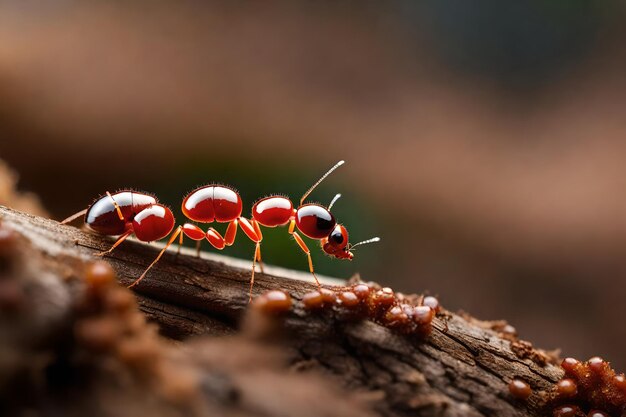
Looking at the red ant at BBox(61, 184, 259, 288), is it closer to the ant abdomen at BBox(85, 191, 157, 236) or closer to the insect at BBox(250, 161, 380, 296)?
the ant abdomen at BBox(85, 191, 157, 236)

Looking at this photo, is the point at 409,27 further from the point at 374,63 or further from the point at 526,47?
the point at 526,47

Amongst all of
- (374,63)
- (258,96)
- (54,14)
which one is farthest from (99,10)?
(374,63)

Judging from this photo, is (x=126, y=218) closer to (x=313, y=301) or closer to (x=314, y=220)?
(x=314, y=220)

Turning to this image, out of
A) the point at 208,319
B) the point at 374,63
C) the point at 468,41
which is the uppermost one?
the point at 468,41

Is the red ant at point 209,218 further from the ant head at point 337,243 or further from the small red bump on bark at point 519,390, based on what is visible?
the small red bump on bark at point 519,390

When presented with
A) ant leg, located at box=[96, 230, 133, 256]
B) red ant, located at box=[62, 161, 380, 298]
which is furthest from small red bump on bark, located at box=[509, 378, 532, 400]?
ant leg, located at box=[96, 230, 133, 256]

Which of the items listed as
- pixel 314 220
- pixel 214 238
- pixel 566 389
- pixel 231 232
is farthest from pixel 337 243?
pixel 566 389

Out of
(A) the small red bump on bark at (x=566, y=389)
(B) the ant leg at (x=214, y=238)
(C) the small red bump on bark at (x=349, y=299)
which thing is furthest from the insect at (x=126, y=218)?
(A) the small red bump on bark at (x=566, y=389)
